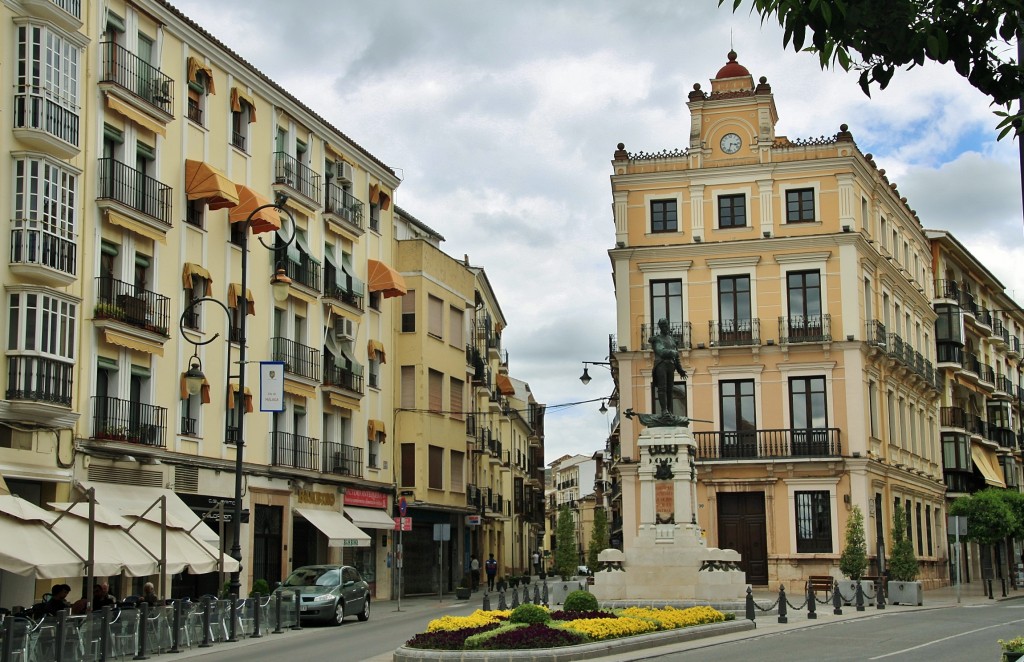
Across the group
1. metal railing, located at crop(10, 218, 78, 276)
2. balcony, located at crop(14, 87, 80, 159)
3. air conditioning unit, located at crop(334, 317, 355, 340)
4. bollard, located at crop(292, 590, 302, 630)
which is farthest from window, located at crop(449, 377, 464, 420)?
balcony, located at crop(14, 87, 80, 159)

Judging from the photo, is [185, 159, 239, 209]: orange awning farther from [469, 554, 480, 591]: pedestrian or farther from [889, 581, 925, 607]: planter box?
[889, 581, 925, 607]: planter box

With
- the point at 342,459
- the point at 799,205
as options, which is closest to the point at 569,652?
the point at 342,459

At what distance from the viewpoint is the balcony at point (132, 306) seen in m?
31.2

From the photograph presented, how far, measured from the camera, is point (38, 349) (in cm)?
2770

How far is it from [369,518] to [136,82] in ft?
62.3

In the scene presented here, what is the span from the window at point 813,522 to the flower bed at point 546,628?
918 inches

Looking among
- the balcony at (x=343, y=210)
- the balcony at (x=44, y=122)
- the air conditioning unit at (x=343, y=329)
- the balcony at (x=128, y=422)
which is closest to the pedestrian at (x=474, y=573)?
the air conditioning unit at (x=343, y=329)

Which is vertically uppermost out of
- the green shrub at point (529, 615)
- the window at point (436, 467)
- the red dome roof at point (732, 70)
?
the red dome roof at point (732, 70)

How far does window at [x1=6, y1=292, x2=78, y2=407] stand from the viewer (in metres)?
27.3

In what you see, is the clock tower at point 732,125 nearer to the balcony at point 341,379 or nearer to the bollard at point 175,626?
the balcony at point 341,379

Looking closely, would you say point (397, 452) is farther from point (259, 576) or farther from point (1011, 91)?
point (1011, 91)

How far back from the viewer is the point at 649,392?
50281 mm

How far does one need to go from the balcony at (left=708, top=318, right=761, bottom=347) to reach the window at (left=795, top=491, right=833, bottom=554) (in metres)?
6.28

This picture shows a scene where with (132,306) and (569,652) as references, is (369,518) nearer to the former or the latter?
(132,306)
